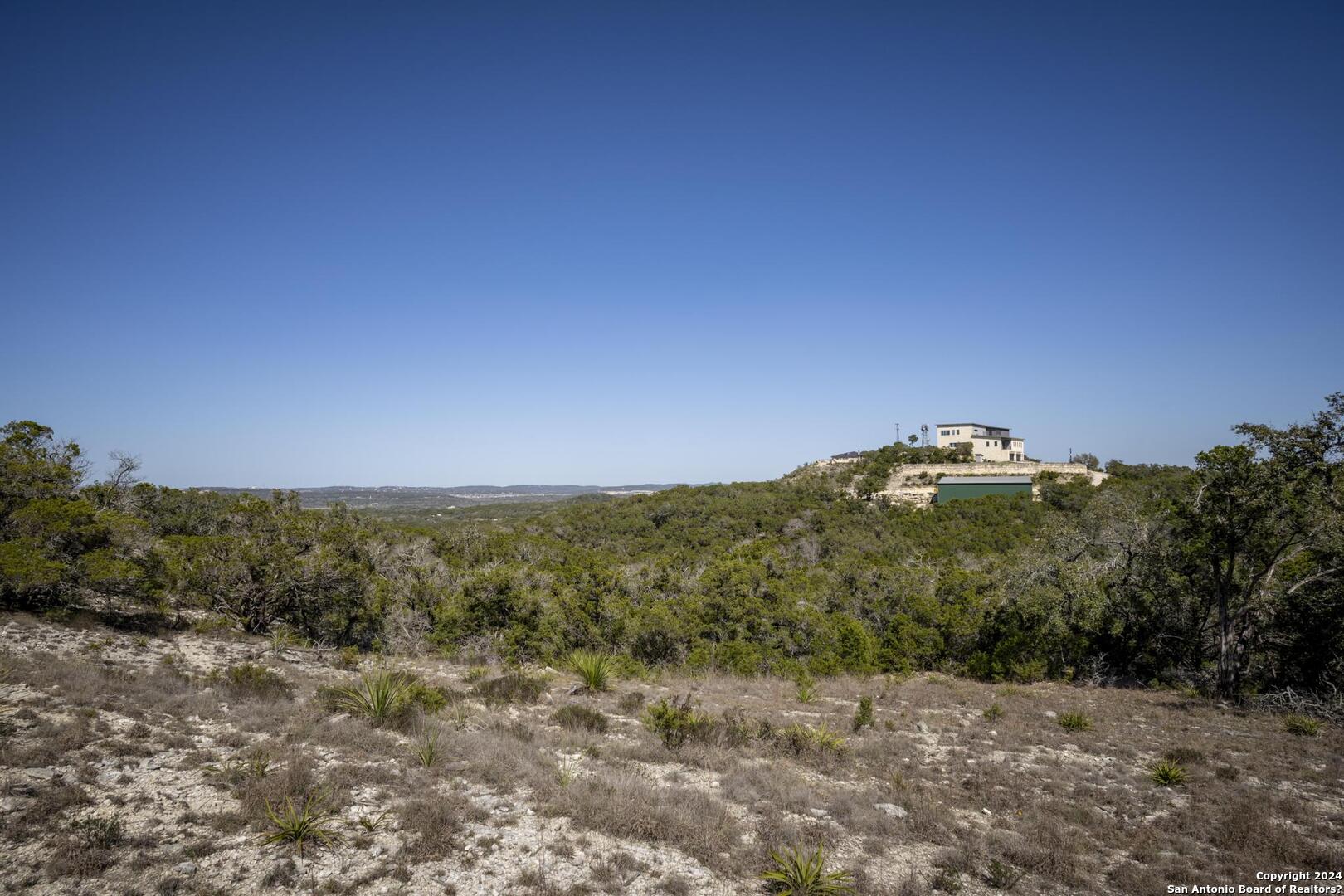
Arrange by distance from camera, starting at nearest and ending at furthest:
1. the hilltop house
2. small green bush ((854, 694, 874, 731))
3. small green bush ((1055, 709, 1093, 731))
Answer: small green bush ((1055, 709, 1093, 731)), small green bush ((854, 694, 874, 731)), the hilltop house

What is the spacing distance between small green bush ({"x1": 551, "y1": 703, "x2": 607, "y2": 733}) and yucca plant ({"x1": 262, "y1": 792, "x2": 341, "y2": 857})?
4.60m

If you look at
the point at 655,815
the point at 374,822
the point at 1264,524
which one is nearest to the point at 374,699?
the point at 374,822

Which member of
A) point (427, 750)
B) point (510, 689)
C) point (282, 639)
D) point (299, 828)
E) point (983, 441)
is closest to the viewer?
point (299, 828)

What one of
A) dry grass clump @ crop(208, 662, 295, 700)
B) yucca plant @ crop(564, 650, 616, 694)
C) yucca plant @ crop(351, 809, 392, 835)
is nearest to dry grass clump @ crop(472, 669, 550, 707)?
yucca plant @ crop(564, 650, 616, 694)

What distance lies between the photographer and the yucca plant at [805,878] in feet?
18.0

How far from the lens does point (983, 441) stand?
74.3 metres

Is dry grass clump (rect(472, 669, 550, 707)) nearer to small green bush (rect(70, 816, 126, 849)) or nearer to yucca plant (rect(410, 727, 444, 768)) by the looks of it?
yucca plant (rect(410, 727, 444, 768))

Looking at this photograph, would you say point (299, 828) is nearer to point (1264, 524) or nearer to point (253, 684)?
point (253, 684)

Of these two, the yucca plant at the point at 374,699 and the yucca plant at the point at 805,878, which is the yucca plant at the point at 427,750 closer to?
the yucca plant at the point at 374,699

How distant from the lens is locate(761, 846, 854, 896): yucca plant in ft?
18.0

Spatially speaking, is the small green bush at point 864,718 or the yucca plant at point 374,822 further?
the small green bush at point 864,718

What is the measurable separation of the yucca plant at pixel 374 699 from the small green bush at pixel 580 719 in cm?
267

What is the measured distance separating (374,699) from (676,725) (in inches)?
197

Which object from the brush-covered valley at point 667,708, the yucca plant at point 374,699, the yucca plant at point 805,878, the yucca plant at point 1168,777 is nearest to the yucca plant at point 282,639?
the brush-covered valley at point 667,708
